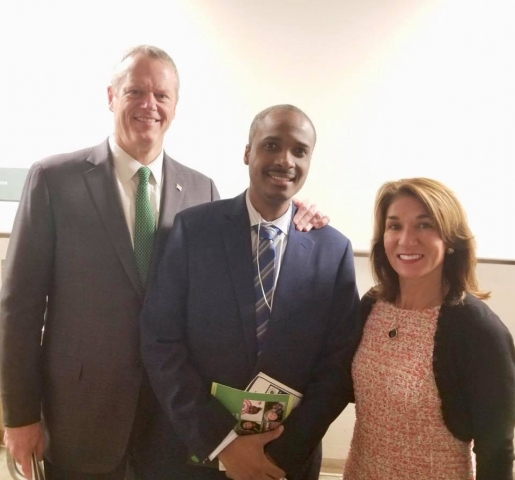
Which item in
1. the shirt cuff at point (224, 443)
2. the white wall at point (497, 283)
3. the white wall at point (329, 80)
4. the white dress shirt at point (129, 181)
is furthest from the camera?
the white wall at point (497, 283)

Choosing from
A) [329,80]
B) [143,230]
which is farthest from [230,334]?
[329,80]

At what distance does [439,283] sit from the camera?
150 centimetres

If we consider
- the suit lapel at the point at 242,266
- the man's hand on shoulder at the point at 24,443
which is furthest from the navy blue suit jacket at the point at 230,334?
the man's hand on shoulder at the point at 24,443

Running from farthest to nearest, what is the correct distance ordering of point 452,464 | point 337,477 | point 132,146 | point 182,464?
point 337,477, point 132,146, point 182,464, point 452,464

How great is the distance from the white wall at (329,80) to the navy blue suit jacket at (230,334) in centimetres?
120

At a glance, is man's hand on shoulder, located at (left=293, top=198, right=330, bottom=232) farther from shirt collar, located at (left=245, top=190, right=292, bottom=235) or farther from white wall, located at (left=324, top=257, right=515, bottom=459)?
white wall, located at (left=324, top=257, right=515, bottom=459)

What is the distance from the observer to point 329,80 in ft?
8.21

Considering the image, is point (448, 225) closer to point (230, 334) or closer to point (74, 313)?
point (230, 334)

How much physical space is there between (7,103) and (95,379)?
6.65ft

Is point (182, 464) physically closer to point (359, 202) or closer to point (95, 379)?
point (95, 379)

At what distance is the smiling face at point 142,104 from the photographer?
1.56m

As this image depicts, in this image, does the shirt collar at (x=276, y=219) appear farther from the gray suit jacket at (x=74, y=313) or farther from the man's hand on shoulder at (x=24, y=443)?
the man's hand on shoulder at (x=24, y=443)

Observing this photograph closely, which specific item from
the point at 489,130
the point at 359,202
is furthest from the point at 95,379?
the point at 489,130

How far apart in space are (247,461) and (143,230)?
0.85m
